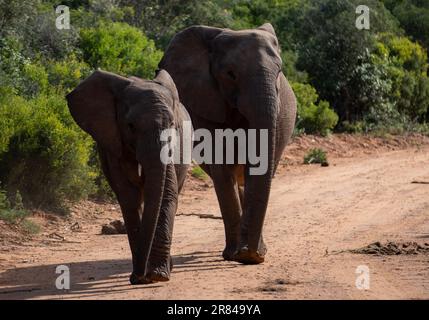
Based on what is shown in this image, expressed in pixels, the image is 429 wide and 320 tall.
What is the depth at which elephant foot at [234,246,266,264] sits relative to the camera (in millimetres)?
10125

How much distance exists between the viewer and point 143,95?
29.6 feet

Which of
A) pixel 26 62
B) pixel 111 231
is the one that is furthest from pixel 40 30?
pixel 111 231

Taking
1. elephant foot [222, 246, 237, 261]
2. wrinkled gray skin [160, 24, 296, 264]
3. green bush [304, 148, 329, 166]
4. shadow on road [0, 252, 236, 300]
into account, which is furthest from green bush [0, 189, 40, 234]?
green bush [304, 148, 329, 166]

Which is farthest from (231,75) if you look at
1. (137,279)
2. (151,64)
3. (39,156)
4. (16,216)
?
(151,64)

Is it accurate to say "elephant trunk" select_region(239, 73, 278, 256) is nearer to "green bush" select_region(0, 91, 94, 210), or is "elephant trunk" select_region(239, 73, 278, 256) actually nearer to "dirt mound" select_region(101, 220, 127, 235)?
"dirt mound" select_region(101, 220, 127, 235)

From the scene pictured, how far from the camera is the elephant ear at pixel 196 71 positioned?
11.0 metres

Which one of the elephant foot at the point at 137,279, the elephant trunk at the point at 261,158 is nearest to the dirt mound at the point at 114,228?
the elephant trunk at the point at 261,158

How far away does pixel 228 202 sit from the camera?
10914mm

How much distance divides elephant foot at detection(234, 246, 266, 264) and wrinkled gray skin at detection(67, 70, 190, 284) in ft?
3.28

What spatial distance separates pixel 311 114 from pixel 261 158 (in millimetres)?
12545

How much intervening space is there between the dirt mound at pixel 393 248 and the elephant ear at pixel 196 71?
1936 mm

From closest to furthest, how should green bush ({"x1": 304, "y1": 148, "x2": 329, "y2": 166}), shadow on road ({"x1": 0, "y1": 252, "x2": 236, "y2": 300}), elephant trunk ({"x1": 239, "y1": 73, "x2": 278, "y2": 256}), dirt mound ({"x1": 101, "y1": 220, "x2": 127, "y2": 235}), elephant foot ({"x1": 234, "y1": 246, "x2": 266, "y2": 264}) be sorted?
1. shadow on road ({"x1": 0, "y1": 252, "x2": 236, "y2": 300})
2. elephant trunk ({"x1": 239, "y1": 73, "x2": 278, "y2": 256})
3. elephant foot ({"x1": 234, "y1": 246, "x2": 266, "y2": 264})
4. dirt mound ({"x1": 101, "y1": 220, "x2": 127, "y2": 235})
5. green bush ({"x1": 304, "y1": 148, "x2": 329, "y2": 166})

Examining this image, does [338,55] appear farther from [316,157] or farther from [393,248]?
[393,248]

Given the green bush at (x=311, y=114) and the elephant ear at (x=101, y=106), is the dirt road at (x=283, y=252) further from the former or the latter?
the green bush at (x=311, y=114)
